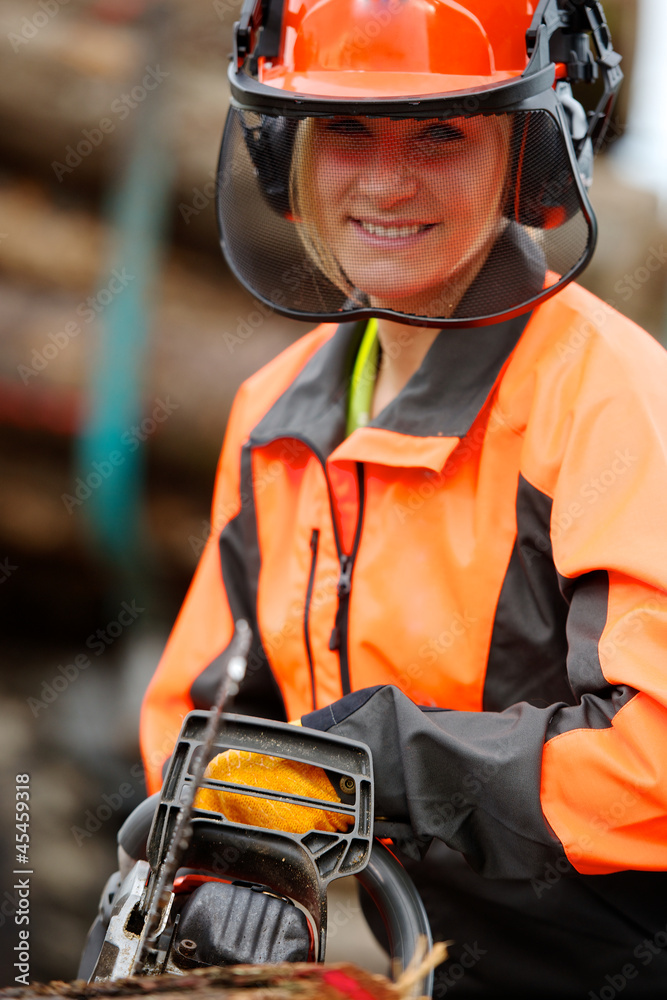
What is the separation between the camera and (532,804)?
94 centimetres

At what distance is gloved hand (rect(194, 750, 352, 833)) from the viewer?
0.92 meters

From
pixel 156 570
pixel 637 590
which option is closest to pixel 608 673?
pixel 637 590

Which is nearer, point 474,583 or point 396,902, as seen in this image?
point 396,902

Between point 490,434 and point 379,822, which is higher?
point 490,434

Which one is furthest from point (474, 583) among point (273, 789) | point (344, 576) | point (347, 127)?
point (347, 127)

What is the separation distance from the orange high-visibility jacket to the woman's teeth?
0.17m

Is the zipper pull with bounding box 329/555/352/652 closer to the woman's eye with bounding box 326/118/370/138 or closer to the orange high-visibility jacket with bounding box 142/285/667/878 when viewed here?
the orange high-visibility jacket with bounding box 142/285/667/878

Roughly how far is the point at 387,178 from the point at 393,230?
69 mm

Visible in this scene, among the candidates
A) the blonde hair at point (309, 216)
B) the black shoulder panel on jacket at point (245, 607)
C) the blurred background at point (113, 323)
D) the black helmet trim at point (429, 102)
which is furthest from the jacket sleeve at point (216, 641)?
the blurred background at point (113, 323)

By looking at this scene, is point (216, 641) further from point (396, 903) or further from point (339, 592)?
point (396, 903)

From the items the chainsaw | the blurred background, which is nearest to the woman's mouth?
the chainsaw

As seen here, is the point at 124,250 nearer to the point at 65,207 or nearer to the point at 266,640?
the point at 65,207

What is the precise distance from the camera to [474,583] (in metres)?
1.15

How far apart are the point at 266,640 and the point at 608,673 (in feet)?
1.90
